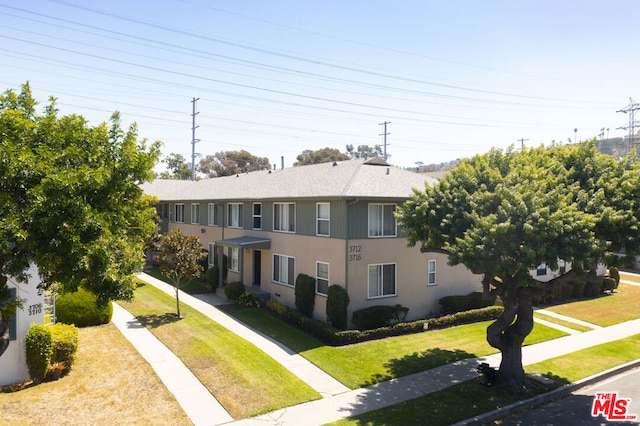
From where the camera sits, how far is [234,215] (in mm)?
28953

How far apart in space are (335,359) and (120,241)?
9.51 metres

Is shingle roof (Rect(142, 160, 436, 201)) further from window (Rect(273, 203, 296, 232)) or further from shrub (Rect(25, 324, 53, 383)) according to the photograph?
→ shrub (Rect(25, 324, 53, 383))

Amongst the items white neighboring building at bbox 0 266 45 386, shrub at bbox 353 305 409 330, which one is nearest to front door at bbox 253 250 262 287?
shrub at bbox 353 305 409 330

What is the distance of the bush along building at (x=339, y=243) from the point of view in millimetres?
19688

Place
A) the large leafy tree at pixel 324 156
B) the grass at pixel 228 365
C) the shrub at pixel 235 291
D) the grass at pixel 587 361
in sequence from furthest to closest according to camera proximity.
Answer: the large leafy tree at pixel 324 156 < the shrub at pixel 235 291 < the grass at pixel 587 361 < the grass at pixel 228 365

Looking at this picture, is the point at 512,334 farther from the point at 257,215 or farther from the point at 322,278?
the point at 257,215

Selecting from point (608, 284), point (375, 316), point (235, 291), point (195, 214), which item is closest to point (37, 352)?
point (235, 291)

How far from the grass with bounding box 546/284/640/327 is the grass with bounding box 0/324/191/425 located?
2146 centimetres

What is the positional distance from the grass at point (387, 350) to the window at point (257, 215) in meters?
6.64

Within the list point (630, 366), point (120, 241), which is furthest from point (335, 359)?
point (630, 366)

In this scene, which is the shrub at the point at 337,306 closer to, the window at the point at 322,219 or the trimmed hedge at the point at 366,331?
the trimmed hedge at the point at 366,331

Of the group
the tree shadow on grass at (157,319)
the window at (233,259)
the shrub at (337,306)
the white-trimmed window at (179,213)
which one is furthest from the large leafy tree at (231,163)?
the shrub at (337,306)

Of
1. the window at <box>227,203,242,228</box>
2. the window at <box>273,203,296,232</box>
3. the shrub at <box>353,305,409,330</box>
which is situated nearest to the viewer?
the shrub at <box>353,305,409,330</box>

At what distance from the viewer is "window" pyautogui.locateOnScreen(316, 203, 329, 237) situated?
68.1 feet
